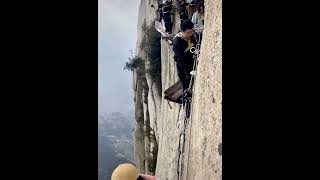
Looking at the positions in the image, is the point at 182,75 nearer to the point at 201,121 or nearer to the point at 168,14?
the point at 201,121

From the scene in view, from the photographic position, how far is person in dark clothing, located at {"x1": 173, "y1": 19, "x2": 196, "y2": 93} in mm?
5719

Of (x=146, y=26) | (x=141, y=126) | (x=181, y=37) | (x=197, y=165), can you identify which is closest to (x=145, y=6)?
(x=146, y=26)

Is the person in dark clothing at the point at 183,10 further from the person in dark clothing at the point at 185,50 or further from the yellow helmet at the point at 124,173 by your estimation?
the yellow helmet at the point at 124,173

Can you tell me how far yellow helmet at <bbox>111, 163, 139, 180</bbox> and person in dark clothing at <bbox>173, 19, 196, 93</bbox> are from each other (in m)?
2.53

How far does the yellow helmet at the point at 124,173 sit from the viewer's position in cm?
348

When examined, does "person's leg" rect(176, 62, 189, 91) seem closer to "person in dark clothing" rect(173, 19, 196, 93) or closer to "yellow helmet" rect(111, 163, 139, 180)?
"person in dark clothing" rect(173, 19, 196, 93)

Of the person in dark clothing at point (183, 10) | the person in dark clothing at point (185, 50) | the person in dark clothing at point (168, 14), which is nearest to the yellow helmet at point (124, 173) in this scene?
the person in dark clothing at point (185, 50)

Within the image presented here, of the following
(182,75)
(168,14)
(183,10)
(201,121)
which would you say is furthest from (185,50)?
(168,14)

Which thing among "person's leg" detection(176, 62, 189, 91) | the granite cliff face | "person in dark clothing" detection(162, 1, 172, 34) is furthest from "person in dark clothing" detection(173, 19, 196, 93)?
"person in dark clothing" detection(162, 1, 172, 34)

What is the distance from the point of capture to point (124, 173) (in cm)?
352

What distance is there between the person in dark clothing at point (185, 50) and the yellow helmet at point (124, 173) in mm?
2530
